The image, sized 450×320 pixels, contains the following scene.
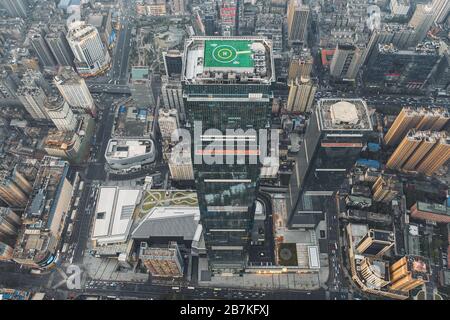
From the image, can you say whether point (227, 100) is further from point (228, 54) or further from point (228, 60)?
point (228, 54)

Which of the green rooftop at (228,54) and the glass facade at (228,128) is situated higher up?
the green rooftop at (228,54)

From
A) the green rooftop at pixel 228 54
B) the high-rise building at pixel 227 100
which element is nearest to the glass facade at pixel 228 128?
the high-rise building at pixel 227 100

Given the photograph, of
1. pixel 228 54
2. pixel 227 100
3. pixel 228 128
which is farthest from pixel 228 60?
pixel 228 128

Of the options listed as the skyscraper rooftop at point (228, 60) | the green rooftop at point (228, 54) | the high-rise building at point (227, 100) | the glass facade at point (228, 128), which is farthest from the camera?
the green rooftop at point (228, 54)

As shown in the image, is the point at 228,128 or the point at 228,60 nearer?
the point at 228,60

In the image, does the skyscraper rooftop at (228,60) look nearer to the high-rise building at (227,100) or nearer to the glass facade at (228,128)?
the high-rise building at (227,100)

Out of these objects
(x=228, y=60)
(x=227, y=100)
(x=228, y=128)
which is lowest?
(x=228, y=128)

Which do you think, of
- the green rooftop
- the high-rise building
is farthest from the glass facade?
the green rooftop
